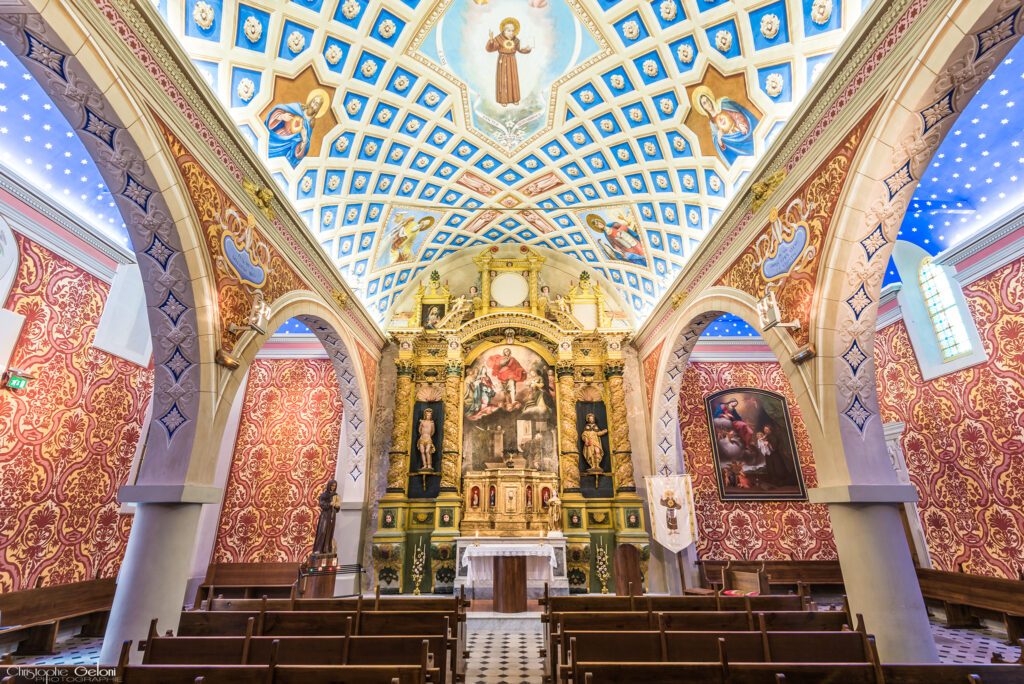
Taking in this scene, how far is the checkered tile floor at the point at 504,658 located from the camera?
5711 millimetres

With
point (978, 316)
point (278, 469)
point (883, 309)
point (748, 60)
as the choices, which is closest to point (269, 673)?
point (748, 60)

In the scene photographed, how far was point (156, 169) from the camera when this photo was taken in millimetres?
5270

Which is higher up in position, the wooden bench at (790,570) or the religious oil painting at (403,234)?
the religious oil painting at (403,234)

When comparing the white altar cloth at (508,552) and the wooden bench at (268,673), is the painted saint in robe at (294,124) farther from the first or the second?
the white altar cloth at (508,552)

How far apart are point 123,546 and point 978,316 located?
53.0 ft

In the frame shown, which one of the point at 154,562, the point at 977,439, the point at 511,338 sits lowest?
the point at 154,562

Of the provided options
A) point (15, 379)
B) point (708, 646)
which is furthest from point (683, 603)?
point (15, 379)

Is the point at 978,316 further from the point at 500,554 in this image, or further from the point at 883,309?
the point at 500,554

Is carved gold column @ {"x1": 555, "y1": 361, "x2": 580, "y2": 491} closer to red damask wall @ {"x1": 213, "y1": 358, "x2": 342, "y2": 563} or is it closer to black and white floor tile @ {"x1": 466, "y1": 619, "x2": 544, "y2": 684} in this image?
black and white floor tile @ {"x1": 466, "y1": 619, "x2": 544, "y2": 684}

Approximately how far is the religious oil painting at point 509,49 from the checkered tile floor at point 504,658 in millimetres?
8837

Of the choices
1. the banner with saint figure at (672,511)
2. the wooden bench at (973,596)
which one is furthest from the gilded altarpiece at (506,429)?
the wooden bench at (973,596)

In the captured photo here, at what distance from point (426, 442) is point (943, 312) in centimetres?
1162

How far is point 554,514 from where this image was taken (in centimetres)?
1173

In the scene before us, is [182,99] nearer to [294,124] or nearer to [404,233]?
[294,124]
